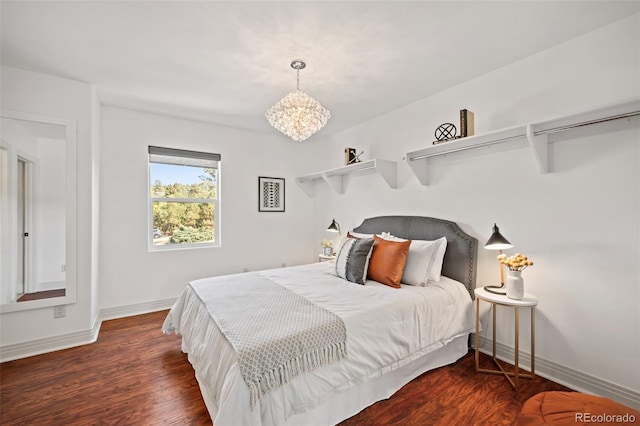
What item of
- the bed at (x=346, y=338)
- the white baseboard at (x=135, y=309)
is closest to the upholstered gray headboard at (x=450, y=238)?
the bed at (x=346, y=338)

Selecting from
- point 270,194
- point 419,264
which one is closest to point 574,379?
point 419,264

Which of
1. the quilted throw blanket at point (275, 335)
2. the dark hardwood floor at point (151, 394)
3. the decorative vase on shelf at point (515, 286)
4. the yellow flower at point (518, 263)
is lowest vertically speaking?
the dark hardwood floor at point (151, 394)

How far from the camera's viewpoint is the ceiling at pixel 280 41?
1.74m

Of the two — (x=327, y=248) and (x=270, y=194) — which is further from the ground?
(x=270, y=194)

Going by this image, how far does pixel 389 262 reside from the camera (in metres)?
2.45

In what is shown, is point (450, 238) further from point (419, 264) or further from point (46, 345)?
point (46, 345)

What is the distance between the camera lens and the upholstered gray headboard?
2.54m

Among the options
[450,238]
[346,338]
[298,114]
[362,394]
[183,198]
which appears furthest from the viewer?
[183,198]

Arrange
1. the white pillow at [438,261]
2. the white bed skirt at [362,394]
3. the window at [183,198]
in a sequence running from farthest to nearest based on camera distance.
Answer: the window at [183,198]
the white pillow at [438,261]
the white bed skirt at [362,394]

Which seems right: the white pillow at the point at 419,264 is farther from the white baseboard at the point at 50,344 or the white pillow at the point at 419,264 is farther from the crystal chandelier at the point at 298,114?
the white baseboard at the point at 50,344

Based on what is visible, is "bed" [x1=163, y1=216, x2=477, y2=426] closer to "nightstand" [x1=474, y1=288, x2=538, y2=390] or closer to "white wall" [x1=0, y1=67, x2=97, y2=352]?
"nightstand" [x1=474, y1=288, x2=538, y2=390]

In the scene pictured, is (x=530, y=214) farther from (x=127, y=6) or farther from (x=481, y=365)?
(x=127, y=6)

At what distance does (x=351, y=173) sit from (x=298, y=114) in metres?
1.90

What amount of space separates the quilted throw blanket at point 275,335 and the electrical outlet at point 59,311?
5.55ft
